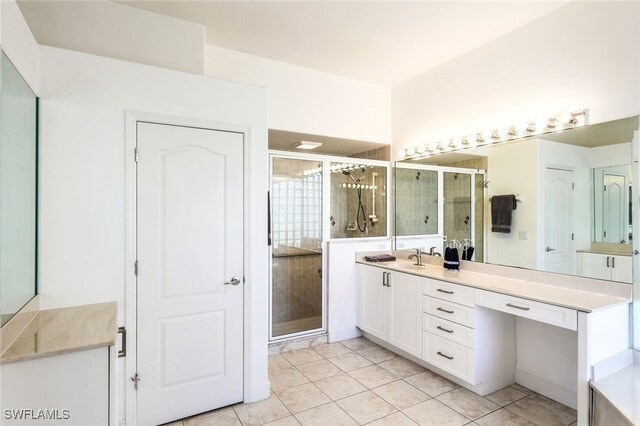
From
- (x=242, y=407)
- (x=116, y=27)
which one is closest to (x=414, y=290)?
(x=242, y=407)

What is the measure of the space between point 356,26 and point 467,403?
313 centimetres

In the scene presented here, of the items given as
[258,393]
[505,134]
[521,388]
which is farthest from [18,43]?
[521,388]

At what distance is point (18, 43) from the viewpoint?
1.61m

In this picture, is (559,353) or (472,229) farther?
(472,229)

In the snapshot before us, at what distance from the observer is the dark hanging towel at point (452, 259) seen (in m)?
3.22

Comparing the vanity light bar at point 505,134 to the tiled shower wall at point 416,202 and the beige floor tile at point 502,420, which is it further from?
the beige floor tile at point 502,420

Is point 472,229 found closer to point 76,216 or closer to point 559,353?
point 559,353

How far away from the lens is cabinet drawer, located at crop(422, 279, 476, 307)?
2592 mm

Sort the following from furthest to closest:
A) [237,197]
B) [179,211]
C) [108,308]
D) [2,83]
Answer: [237,197] < [179,211] < [108,308] < [2,83]

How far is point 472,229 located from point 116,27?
3447 mm

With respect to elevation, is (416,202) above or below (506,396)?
above

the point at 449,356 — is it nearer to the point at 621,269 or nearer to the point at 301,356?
the point at 621,269

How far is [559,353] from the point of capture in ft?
8.30

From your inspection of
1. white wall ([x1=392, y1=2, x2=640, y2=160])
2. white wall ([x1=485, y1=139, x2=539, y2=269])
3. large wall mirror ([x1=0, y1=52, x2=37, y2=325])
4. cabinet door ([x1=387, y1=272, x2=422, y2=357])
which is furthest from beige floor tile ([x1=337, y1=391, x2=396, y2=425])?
white wall ([x1=392, y1=2, x2=640, y2=160])
